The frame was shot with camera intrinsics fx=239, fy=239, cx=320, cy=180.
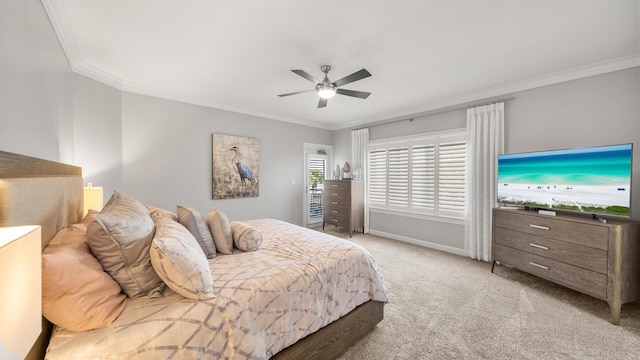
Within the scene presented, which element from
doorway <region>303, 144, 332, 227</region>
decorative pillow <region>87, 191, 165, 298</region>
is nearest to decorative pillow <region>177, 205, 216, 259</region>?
decorative pillow <region>87, 191, 165, 298</region>

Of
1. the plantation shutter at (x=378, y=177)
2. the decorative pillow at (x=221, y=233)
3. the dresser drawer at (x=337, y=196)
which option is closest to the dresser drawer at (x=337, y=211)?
the dresser drawer at (x=337, y=196)

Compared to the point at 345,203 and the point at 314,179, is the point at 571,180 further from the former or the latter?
the point at 314,179

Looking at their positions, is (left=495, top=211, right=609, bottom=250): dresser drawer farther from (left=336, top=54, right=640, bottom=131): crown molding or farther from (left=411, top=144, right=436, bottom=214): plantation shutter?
(left=336, top=54, right=640, bottom=131): crown molding

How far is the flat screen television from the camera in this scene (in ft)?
7.55

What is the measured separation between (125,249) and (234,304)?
0.63 metres

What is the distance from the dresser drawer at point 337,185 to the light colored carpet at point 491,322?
2185 millimetres

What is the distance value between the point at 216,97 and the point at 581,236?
4.94 metres

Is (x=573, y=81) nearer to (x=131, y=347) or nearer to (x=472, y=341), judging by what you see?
(x=472, y=341)

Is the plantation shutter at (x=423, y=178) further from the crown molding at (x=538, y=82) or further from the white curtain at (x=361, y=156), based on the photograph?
the white curtain at (x=361, y=156)

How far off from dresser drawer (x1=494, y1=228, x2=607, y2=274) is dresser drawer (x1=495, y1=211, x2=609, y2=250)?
0.16 feet

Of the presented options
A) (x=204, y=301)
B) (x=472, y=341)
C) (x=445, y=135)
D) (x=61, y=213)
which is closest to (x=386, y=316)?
(x=472, y=341)

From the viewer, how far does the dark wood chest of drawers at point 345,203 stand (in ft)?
16.7

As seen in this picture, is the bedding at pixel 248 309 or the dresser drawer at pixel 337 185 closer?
the bedding at pixel 248 309

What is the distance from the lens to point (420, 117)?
447cm
